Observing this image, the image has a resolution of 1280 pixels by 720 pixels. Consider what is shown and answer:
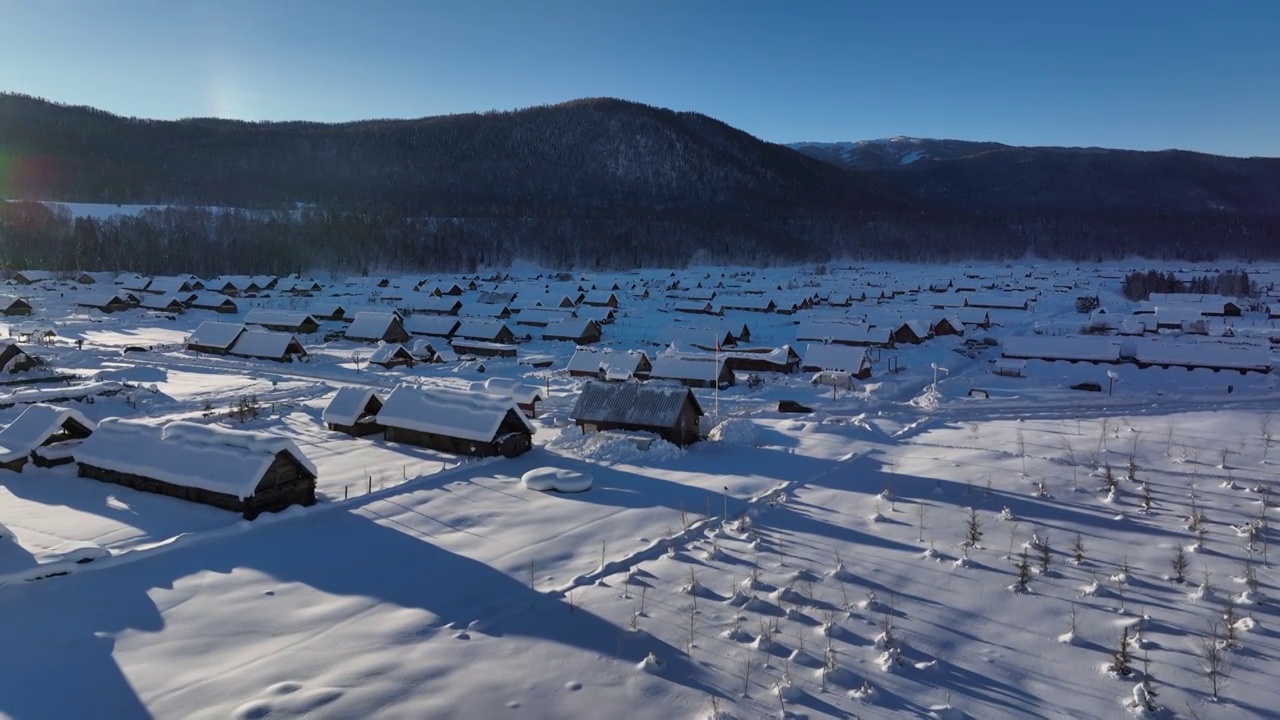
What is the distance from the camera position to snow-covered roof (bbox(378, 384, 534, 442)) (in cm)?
2195

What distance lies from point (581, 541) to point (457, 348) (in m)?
33.2

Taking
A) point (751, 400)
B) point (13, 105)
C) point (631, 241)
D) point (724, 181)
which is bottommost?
point (751, 400)

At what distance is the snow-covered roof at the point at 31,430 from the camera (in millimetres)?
19797

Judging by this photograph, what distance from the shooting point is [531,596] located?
493 inches

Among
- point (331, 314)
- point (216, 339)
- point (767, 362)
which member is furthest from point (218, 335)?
point (767, 362)

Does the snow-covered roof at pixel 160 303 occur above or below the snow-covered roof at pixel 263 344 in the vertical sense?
above

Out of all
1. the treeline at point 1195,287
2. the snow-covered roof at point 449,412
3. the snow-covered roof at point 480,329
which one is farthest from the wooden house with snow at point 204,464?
the treeline at point 1195,287

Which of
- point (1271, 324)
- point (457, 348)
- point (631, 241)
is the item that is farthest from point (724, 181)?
point (457, 348)

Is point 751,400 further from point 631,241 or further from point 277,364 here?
point 631,241

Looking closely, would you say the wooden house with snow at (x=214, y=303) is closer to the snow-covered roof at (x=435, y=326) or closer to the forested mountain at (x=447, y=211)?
the snow-covered roof at (x=435, y=326)

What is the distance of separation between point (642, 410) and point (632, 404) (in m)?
0.42

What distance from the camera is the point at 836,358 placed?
39656 millimetres

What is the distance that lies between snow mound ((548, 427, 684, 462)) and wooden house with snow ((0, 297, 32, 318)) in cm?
5612

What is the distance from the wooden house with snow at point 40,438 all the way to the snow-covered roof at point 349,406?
6.47 metres
